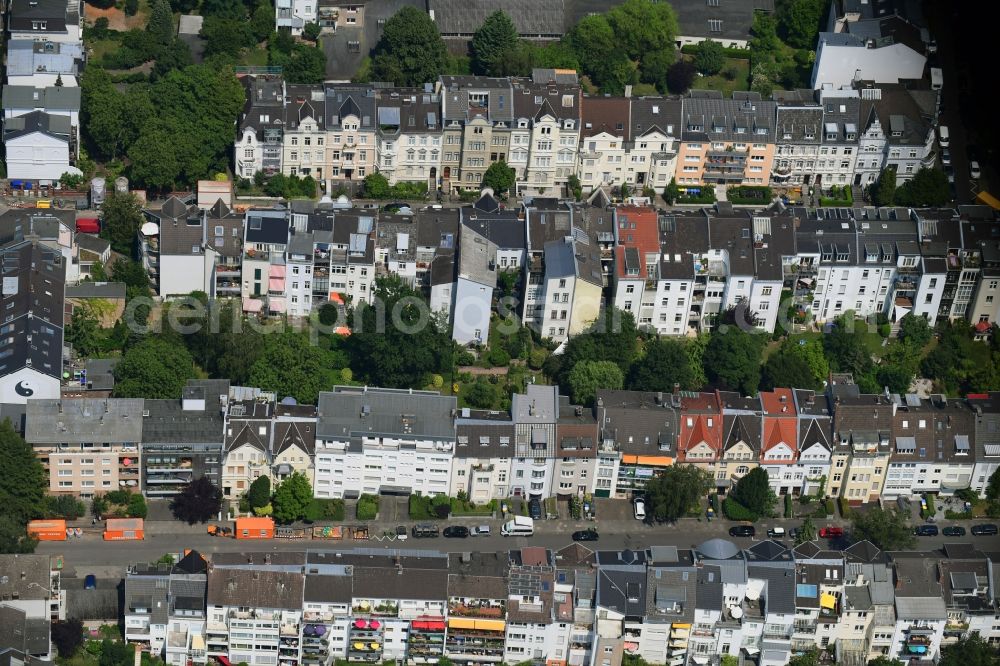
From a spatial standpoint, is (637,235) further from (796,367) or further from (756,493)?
(756,493)

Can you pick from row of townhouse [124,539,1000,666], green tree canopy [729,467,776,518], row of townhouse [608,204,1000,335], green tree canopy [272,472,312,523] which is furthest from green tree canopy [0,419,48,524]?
green tree canopy [729,467,776,518]

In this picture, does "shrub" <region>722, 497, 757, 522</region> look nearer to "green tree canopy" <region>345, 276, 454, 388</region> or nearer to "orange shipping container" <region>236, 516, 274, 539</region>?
"green tree canopy" <region>345, 276, 454, 388</region>

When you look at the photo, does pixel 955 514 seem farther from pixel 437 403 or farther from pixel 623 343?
pixel 437 403

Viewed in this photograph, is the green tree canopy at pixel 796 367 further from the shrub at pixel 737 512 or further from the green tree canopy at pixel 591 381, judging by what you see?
the green tree canopy at pixel 591 381

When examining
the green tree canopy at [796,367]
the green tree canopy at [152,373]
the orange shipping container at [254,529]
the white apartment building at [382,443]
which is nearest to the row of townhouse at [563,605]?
the orange shipping container at [254,529]

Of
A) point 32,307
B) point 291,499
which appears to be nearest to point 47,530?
point 291,499

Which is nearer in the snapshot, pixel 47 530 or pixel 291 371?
pixel 47 530
